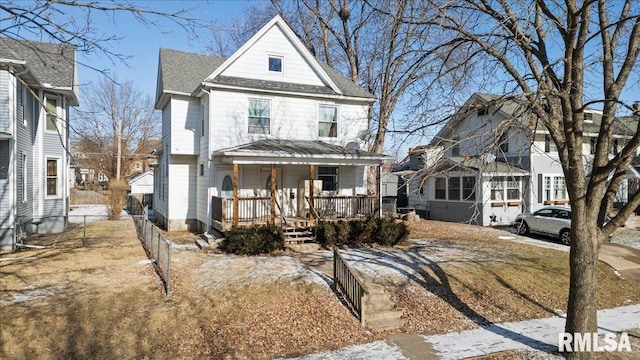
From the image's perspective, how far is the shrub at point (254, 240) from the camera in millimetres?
12344

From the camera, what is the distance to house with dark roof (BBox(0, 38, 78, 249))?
41.1 ft

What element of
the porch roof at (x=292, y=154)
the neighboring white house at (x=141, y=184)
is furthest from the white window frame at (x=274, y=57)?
the neighboring white house at (x=141, y=184)

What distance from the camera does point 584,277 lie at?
697cm

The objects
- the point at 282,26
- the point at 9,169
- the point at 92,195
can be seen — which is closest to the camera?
the point at 9,169

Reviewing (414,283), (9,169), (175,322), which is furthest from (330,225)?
(9,169)

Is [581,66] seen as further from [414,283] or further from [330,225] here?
[330,225]

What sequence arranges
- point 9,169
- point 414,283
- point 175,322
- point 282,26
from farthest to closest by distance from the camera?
Answer: 1. point 282,26
2. point 9,169
3. point 414,283
4. point 175,322

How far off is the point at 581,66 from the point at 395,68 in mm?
15046

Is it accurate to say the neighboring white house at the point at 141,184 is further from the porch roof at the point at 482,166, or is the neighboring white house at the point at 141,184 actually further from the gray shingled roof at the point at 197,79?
the porch roof at the point at 482,166

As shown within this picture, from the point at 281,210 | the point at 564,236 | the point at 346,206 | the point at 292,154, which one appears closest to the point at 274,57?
the point at 292,154

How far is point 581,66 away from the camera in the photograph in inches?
275

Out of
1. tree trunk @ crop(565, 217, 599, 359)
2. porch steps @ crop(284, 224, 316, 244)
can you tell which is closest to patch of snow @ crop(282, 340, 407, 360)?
tree trunk @ crop(565, 217, 599, 359)

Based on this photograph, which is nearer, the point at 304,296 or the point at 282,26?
the point at 304,296

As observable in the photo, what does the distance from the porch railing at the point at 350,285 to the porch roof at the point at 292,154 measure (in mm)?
5165
